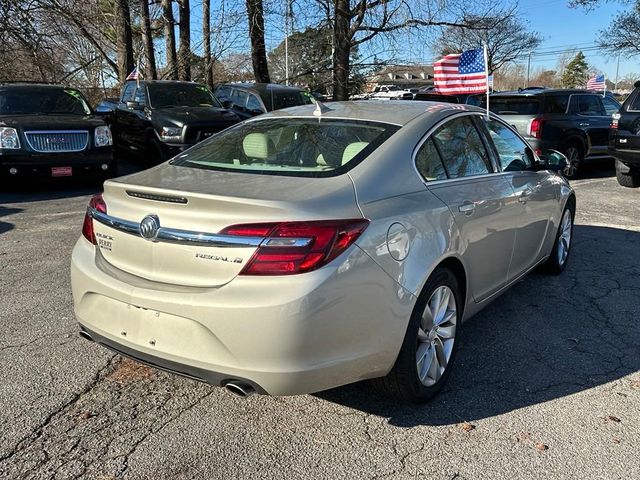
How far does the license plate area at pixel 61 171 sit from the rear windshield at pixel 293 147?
19.9 feet

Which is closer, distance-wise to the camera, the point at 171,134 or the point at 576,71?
the point at 171,134

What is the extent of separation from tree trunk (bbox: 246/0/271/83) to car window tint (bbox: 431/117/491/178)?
12.9m

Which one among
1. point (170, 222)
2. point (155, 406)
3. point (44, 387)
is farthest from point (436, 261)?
point (44, 387)

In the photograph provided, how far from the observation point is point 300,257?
8.11 feet

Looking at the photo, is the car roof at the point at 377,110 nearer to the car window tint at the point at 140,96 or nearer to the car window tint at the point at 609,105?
the car window tint at the point at 140,96

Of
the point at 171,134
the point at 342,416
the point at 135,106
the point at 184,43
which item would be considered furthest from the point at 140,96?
the point at 342,416

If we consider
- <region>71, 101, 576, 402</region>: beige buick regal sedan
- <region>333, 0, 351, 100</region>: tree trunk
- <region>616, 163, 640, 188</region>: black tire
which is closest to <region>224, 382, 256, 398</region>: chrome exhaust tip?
<region>71, 101, 576, 402</region>: beige buick regal sedan

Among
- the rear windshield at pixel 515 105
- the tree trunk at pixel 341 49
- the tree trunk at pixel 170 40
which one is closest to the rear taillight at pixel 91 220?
the rear windshield at pixel 515 105

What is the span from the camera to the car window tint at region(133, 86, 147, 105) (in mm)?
11632

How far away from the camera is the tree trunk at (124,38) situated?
16.0 m

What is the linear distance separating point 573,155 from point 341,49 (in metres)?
7.06

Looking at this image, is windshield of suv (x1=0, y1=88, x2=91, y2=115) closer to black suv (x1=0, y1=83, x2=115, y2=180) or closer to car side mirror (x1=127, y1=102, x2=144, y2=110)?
black suv (x1=0, y1=83, x2=115, y2=180)

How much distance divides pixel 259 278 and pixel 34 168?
762 cm

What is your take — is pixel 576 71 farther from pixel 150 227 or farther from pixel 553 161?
pixel 150 227
